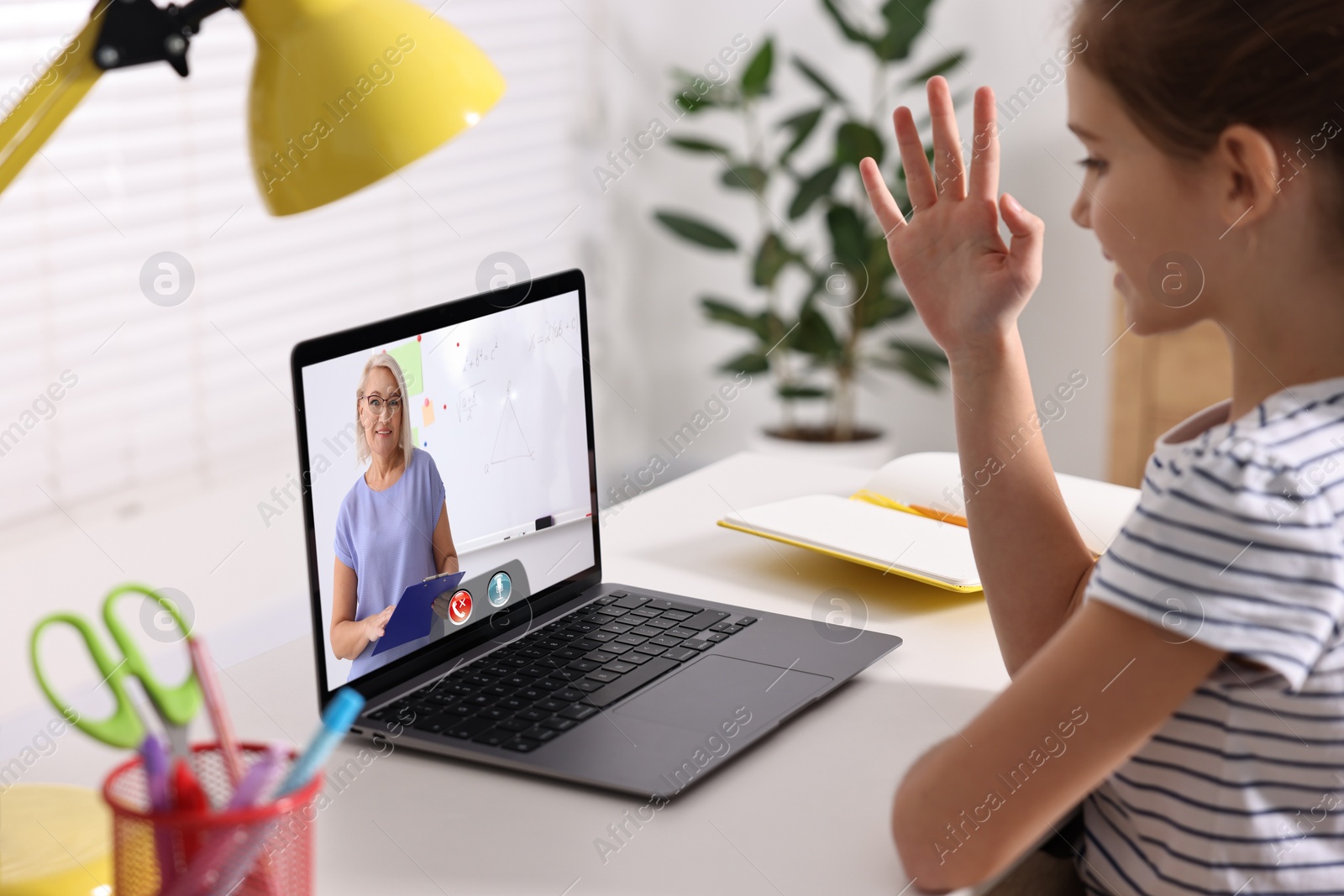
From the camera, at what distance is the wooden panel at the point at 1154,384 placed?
2502 millimetres

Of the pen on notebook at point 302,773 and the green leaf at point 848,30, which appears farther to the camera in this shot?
the green leaf at point 848,30

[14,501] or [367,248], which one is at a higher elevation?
[367,248]

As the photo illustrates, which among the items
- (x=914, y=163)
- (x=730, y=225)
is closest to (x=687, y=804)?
(x=914, y=163)

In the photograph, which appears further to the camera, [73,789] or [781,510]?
[781,510]

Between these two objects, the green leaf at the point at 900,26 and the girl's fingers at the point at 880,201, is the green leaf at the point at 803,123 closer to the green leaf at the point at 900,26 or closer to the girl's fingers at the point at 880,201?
the green leaf at the point at 900,26

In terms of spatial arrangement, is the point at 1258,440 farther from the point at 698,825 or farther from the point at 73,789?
the point at 73,789

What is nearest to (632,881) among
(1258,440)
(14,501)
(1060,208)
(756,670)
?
(756,670)

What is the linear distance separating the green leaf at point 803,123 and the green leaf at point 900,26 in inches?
6.7

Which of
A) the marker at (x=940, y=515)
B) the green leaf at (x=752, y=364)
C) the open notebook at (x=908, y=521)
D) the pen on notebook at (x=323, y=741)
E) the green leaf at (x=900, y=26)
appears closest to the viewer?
the pen on notebook at (x=323, y=741)

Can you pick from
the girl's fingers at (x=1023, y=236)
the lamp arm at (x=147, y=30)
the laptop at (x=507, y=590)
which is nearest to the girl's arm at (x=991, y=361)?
the girl's fingers at (x=1023, y=236)

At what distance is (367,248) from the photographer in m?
2.52

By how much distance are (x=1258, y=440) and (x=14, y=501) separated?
5.78ft

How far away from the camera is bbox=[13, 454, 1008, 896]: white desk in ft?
2.52

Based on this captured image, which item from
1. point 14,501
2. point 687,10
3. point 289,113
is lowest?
point 14,501
